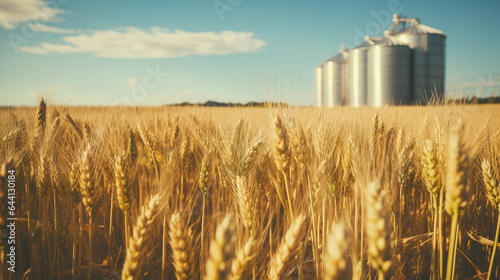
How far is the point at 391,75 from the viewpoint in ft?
56.9

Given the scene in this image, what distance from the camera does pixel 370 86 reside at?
18000mm

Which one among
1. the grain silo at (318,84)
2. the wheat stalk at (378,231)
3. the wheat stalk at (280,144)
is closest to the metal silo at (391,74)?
the grain silo at (318,84)

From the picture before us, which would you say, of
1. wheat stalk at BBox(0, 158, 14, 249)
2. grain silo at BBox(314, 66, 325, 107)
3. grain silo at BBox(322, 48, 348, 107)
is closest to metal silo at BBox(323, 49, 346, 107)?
grain silo at BBox(322, 48, 348, 107)

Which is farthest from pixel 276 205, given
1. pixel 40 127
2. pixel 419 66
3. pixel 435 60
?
pixel 435 60

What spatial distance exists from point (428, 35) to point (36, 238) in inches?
867

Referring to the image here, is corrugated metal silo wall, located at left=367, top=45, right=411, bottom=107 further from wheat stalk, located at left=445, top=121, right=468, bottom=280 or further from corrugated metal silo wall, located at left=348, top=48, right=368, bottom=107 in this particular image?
wheat stalk, located at left=445, top=121, right=468, bottom=280

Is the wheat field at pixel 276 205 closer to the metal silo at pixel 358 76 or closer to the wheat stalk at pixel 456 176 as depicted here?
the wheat stalk at pixel 456 176

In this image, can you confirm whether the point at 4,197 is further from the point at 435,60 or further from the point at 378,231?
the point at 435,60

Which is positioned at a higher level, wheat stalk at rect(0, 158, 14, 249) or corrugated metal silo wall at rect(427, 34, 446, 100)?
corrugated metal silo wall at rect(427, 34, 446, 100)

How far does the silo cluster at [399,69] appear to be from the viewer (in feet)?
56.9

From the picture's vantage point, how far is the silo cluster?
17.3m

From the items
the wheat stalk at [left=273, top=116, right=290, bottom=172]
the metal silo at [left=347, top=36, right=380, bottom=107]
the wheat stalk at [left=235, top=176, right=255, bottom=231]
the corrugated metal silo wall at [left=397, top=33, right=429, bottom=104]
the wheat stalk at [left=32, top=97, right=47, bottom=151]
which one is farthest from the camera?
the metal silo at [left=347, top=36, right=380, bottom=107]

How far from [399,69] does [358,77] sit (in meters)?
2.47

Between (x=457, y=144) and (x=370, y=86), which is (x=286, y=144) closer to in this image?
(x=457, y=144)
